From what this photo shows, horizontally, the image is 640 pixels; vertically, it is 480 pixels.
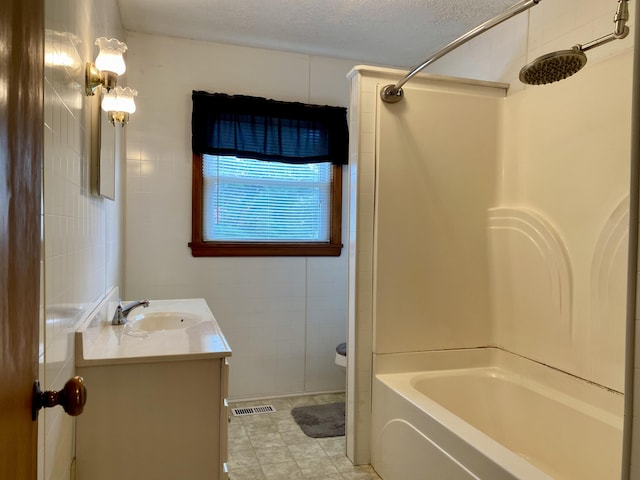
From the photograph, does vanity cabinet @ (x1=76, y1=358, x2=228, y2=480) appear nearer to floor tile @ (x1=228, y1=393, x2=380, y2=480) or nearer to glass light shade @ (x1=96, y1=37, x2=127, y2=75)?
floor tile @ (x1=228, y1=393, x2=380, y2=480)

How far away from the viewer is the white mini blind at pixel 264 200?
328 cm

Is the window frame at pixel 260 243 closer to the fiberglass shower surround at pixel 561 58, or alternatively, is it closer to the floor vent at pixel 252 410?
the floor vent at pixel 252 410

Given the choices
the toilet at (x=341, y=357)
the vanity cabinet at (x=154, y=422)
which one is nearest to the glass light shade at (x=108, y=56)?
the vanity cabinet at (x=154, y=422)

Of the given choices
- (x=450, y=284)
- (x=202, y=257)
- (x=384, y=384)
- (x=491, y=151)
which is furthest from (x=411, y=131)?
(x=202, y=257)

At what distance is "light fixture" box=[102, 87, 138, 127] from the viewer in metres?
1.86

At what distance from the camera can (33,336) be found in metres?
0.77

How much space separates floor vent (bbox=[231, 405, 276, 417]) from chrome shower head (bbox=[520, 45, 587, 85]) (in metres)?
2.59

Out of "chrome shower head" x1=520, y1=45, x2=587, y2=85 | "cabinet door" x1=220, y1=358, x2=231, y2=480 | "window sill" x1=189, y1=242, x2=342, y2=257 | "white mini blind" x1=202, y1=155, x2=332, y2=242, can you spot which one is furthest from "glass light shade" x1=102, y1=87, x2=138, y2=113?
"chrome shower head" x1=520, y1=45, x2=587, y2=85

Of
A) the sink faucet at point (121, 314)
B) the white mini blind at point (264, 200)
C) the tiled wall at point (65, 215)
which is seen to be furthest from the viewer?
the white mini blind at point (264, 200)

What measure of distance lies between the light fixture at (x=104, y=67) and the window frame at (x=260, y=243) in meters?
1.52

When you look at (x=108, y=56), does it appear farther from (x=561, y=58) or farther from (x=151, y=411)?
(x=561, y=58)

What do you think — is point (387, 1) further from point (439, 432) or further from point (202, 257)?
point (439, 432)

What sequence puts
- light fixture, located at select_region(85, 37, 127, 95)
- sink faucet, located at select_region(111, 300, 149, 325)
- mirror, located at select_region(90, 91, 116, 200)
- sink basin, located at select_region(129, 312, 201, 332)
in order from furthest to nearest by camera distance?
sink basin, located at select_region(129, 312, 201, 332), sink faucet, located at select_region(111, 300, 149, 325), mirror, located at select_region(90, 91, 116, 200), light fixture, located at select_region(85, 37, 127, 95)

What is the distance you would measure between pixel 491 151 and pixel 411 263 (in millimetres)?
790
